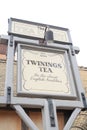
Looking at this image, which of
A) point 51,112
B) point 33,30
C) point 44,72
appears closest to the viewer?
point 51,112

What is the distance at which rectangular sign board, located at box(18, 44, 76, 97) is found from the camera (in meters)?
4.07

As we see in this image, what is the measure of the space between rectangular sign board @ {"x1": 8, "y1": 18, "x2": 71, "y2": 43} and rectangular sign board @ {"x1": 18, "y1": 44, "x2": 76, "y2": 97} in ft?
1.24

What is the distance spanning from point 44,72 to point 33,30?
46.8 inches

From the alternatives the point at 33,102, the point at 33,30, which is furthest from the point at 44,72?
the point at 33,30

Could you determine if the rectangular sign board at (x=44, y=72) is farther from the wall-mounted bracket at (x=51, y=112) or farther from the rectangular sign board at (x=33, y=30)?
the rectangular sign board at (x=33, y=30)

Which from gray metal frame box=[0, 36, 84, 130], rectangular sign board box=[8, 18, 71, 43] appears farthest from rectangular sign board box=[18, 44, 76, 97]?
rectangular sign board box=[8, 18, 71, 43]

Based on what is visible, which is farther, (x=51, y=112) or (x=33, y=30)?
(x=33, y=30)

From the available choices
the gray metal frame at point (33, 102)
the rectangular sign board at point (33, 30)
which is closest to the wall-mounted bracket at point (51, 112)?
the gray metal frame at point (33, 102)

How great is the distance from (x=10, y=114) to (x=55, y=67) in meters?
1.54

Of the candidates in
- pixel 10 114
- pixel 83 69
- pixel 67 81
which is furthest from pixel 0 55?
pixel 67 81

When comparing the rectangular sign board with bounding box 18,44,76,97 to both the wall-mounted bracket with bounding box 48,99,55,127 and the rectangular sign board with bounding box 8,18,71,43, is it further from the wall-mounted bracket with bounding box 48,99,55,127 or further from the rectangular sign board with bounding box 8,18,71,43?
the rectangular sign board with bounding box 8,18,71,43

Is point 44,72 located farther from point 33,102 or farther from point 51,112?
point 51,112

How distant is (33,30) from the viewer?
507 centimetres

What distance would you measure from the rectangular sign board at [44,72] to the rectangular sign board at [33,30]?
377mm
